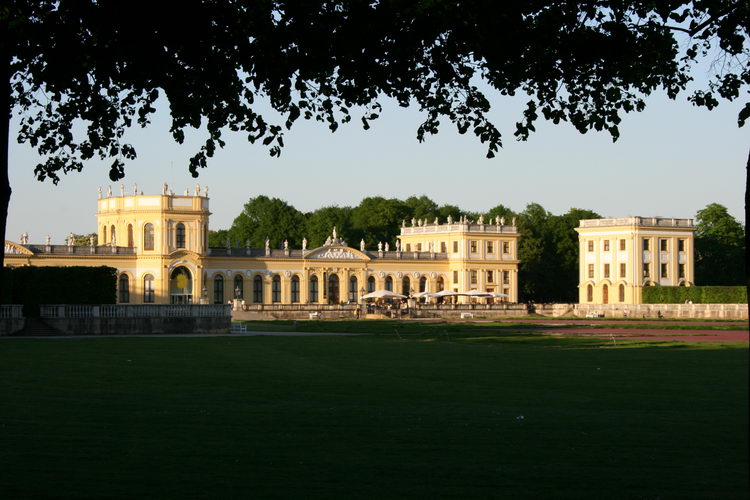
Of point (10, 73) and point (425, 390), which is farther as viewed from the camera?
point (425, 390)

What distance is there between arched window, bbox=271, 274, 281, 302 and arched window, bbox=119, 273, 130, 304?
1187 cm

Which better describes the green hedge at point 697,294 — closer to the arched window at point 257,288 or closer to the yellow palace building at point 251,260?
the yellow palace building at point 251,260

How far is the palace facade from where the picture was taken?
9900cm

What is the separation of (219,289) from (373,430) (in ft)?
253

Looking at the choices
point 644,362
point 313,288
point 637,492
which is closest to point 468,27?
point 637,492

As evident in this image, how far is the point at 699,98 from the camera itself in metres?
11.7

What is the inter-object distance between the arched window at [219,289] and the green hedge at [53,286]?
3860 centimetres

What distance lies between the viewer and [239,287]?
302 feet

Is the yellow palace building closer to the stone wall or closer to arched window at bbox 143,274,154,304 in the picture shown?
arched window at bbox 143,274,154,304

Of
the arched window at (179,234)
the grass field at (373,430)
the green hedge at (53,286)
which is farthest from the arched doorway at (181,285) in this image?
the grass field at (373,430)

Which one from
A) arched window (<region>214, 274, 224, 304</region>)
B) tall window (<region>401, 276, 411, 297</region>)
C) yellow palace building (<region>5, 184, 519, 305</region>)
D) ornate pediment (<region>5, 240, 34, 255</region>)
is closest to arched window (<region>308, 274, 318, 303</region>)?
yellow palace building (<region>5, 184, 519, 305</region>)

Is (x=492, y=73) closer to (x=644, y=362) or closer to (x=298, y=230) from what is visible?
(x=644, y=362)

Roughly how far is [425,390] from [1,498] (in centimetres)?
1032

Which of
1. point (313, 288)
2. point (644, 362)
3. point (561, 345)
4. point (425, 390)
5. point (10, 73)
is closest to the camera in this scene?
point (10, 73)
